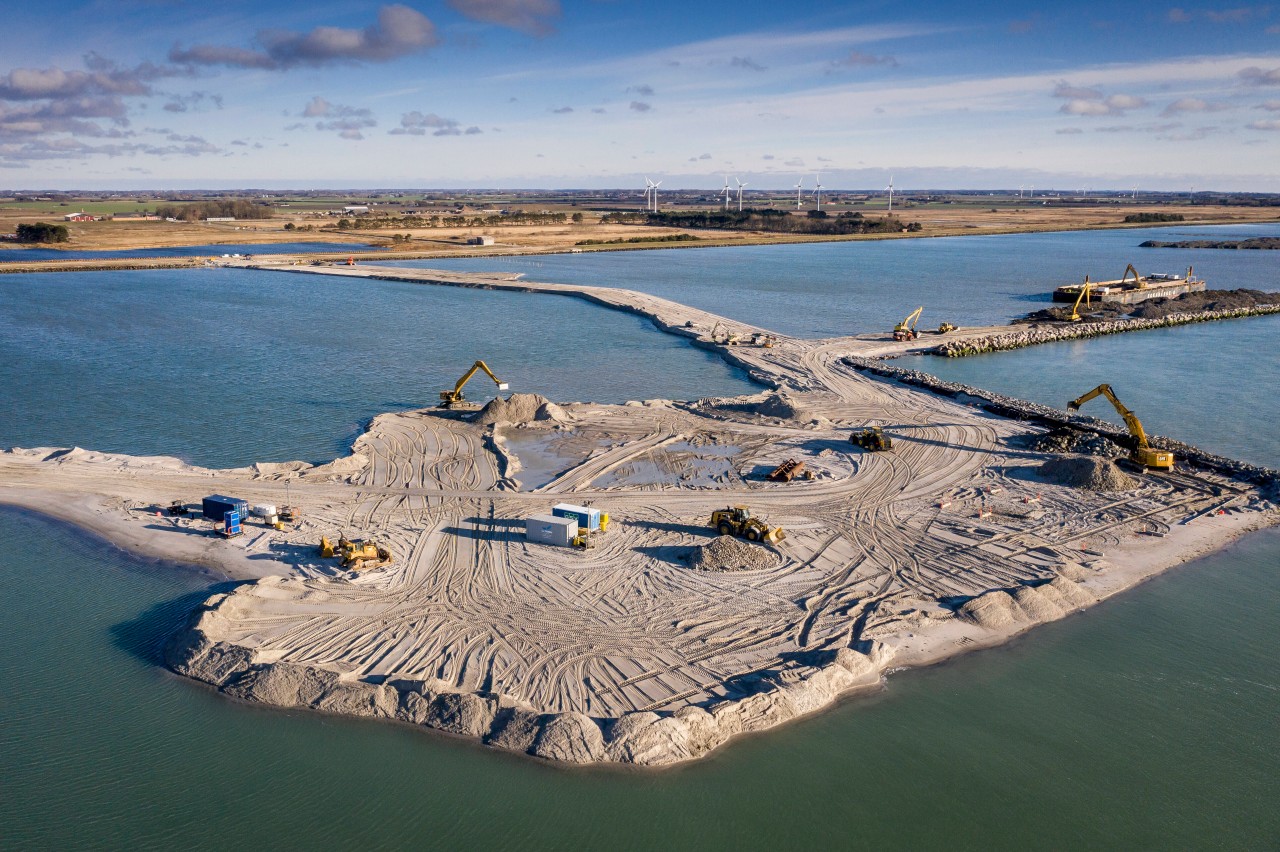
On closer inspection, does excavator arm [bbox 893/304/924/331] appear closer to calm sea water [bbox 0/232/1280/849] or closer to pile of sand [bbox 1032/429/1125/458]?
pile of sand [bbox 1032/429/1125/458]

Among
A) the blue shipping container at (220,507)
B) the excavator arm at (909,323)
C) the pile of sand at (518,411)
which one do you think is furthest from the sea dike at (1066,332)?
the blue shipping container at (220,507)

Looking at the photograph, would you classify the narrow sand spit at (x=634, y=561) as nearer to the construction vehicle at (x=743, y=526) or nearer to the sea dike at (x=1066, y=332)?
the construction vehicle at (x=743, y=526)

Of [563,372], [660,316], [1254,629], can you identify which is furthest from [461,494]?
[660,316]

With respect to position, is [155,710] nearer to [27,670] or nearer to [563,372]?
[27,670]

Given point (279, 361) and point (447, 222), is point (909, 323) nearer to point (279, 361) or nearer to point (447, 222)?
point (279, 361)

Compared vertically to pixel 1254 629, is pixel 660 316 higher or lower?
higher

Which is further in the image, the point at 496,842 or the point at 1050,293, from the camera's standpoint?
the point at 1050,293
